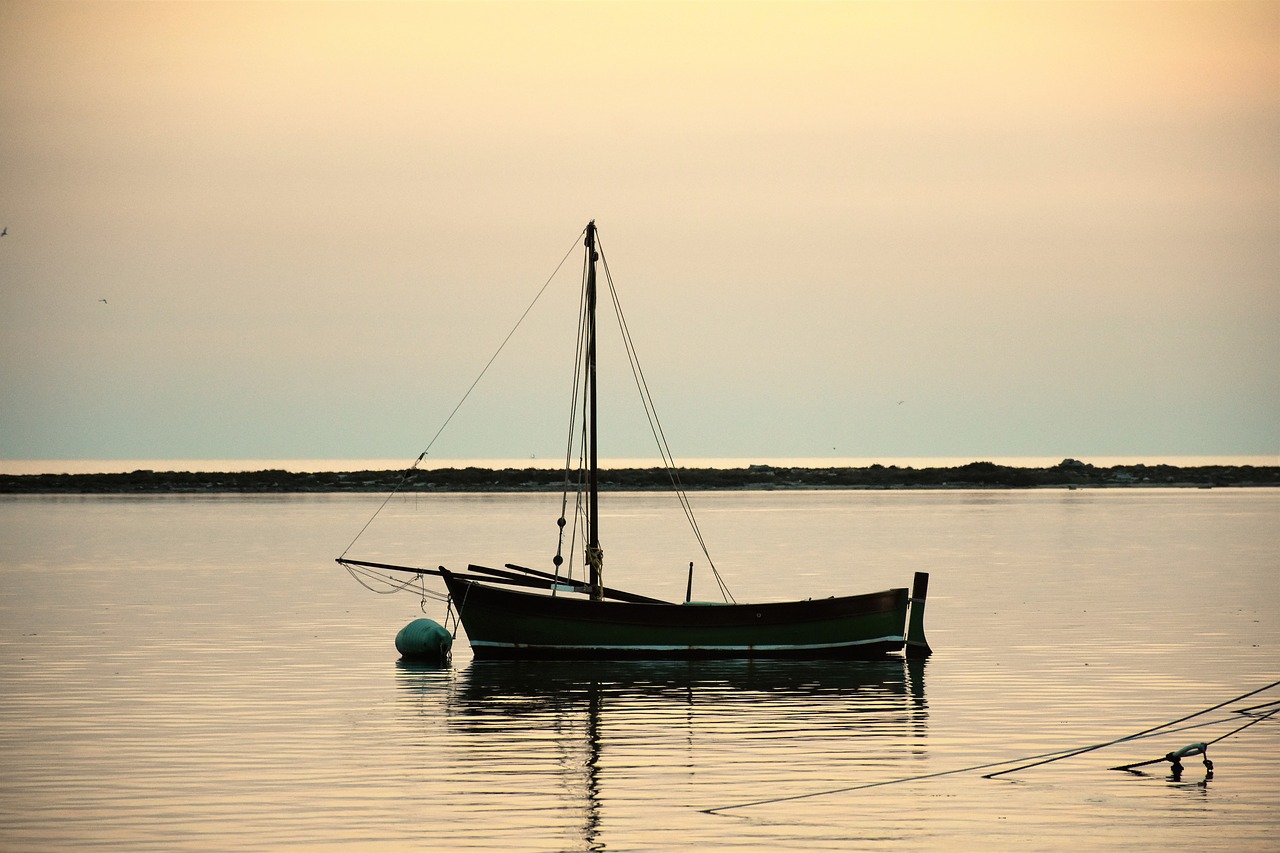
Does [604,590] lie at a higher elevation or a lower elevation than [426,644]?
higher

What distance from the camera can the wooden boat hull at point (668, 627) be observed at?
33.9m

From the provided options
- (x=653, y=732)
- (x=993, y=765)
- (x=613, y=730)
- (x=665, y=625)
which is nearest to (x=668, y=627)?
(x=665, y=625)

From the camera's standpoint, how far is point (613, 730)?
25281 mm

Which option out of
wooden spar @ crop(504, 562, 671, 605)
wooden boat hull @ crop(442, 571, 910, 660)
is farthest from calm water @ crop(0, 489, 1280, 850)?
wooden spar @ crop(504, 562, 671, 605)

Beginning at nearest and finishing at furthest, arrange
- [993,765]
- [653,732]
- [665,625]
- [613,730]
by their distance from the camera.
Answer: [993,765] < [653,732] < [613,730] < [665,625]

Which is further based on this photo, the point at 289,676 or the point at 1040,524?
the point at 1040,524

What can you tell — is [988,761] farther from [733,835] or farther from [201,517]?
[201,517]

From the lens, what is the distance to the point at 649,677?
1273 inches

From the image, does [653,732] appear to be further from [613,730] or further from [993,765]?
[993,765]

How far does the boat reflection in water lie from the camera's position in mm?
19562

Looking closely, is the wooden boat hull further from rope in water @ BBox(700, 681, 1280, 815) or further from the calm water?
rope in water @ BBox(700, 681, 1280, 815)

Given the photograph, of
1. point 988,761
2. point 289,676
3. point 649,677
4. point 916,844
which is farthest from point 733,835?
point 289,676

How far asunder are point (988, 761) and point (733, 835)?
5.95 m

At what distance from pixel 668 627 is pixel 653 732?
9023 mm
